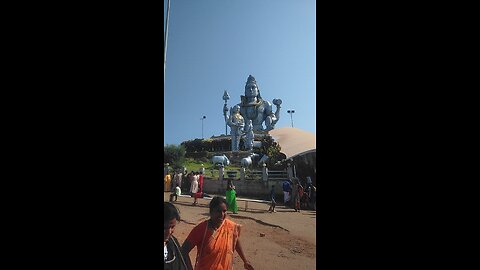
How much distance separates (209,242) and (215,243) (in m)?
0.07

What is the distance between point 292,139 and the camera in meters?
21.9

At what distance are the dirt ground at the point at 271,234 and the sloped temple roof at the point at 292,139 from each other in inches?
495

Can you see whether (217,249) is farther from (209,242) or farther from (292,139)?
(292,139)

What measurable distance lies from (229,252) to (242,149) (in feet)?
35.6

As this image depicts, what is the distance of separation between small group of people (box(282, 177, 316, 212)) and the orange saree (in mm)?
1989

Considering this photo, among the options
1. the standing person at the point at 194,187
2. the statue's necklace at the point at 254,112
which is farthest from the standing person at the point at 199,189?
the statue's necklace at the point at 254,112

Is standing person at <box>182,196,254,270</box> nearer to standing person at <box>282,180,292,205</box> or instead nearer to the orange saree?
the orange saree

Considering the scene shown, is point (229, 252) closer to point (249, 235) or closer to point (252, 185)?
point (249, 235)

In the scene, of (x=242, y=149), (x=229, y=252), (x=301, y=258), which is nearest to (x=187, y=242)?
(x=229, y=252)

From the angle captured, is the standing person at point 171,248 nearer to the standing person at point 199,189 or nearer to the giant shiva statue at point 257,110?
the standing person at point 199,189

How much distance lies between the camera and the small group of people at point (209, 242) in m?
3.68

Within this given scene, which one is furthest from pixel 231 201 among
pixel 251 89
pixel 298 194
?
pixel 251 89

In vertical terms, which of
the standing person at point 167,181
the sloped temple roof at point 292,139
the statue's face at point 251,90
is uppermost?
the statue's face at point 251,90
